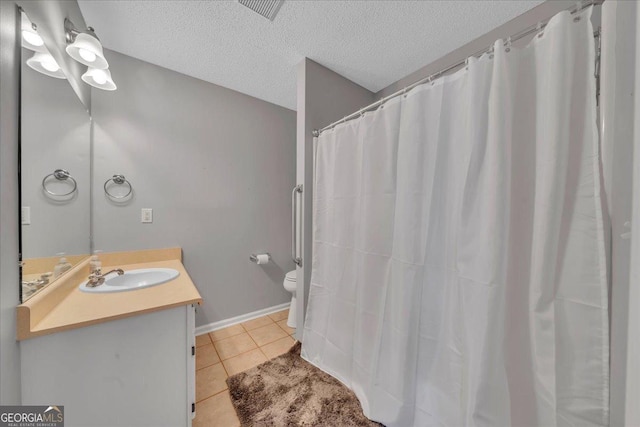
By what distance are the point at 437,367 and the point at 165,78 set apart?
2.79 metres

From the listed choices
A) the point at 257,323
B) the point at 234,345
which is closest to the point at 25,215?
the point at 234,345

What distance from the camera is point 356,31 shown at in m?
1.41

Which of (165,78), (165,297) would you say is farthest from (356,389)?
(165,78)

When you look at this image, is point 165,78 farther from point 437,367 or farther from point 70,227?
point 437,367

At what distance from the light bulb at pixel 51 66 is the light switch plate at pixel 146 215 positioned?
1003mm

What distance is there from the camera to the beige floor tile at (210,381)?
1.34 meters

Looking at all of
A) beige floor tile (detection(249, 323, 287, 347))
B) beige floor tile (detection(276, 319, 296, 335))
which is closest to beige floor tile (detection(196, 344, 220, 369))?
beige floor tile (detection(249, 323, 287, 347))

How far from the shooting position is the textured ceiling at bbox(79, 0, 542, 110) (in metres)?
1.24

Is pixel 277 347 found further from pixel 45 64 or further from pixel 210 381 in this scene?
pixel 45 64

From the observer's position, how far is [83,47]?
1.06 metres

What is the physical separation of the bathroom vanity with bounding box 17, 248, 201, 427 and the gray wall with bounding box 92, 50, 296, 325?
788 millimetres

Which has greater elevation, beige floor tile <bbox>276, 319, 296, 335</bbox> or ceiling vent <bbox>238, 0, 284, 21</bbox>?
ceiling vent <bbox>238, 0, 284, 21</bbox>

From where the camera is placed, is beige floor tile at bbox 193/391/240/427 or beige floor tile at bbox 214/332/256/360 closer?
beige floor tile at bbox 193/391/240/427

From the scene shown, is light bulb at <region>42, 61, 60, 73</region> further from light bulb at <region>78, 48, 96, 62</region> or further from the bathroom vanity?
the bathroom vanity
